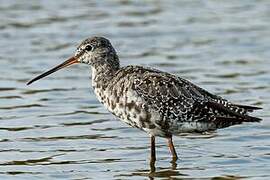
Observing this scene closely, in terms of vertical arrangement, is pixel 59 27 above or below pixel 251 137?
above

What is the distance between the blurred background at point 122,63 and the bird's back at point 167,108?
0.54 m

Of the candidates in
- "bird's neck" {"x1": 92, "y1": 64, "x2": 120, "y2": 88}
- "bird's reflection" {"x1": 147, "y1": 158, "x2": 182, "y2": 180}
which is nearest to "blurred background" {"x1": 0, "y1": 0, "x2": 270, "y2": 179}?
"bird's reflection" {"x1": 147, "y1": 158, "x2": 182, "y2": 180}

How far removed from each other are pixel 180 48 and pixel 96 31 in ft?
7.50

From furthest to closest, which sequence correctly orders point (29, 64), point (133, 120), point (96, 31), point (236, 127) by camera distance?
point (96, 31)
point (29, 64)
point (236, 127)
point (133, 120)

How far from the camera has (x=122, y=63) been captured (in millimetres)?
17453

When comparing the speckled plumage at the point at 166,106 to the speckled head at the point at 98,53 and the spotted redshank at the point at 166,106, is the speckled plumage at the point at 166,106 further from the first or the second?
the speckled head at the point at 98,53

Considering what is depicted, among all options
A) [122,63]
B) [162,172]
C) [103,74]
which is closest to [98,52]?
[103,74]

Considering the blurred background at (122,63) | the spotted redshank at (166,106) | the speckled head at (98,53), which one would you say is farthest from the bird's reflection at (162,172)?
the speckled head at (98,53)

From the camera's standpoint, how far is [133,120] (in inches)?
445

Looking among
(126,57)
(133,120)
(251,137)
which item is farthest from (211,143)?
(126,57)

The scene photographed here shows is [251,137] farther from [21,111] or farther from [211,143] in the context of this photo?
[21,111]

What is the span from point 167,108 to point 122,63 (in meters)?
6.29

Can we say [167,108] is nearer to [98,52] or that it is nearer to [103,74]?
[103,74]

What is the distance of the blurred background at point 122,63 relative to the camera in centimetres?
1152
